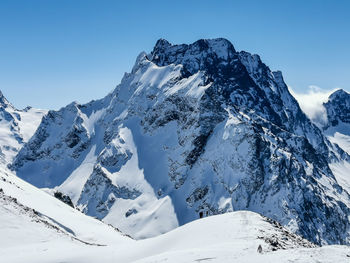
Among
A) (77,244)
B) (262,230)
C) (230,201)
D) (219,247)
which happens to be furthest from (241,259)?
(230,201)

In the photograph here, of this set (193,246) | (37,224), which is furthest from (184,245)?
(37,224)

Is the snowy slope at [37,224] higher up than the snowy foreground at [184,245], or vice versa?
the snowy slope at [37,224]

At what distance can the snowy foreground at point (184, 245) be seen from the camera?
24.9 metres

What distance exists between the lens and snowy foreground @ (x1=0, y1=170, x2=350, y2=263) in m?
24.9

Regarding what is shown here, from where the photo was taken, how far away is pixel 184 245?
105 feet

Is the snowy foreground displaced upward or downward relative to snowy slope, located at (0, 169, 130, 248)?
downward

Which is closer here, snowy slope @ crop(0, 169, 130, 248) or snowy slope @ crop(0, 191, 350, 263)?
snowy slope @ crop(0, 191, 350, 263)

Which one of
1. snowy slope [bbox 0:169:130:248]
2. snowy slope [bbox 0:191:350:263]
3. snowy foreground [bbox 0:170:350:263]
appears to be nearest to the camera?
snowy slope [bbox 0:191:350:263]

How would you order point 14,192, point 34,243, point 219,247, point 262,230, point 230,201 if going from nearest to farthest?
point 219,247
point 262,230
point 34,243
point 14,192
point 230,201

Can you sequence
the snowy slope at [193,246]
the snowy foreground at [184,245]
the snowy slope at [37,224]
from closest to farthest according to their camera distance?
the snowy slope at [193,246], the snowy foreground at [184,245], the snowy slope at [37,224]

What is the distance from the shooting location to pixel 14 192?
55000mm

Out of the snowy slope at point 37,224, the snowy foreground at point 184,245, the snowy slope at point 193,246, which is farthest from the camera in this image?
the snowy slope at point 37,224

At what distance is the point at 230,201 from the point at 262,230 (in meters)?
162

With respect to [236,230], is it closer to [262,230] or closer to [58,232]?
[262,230]
